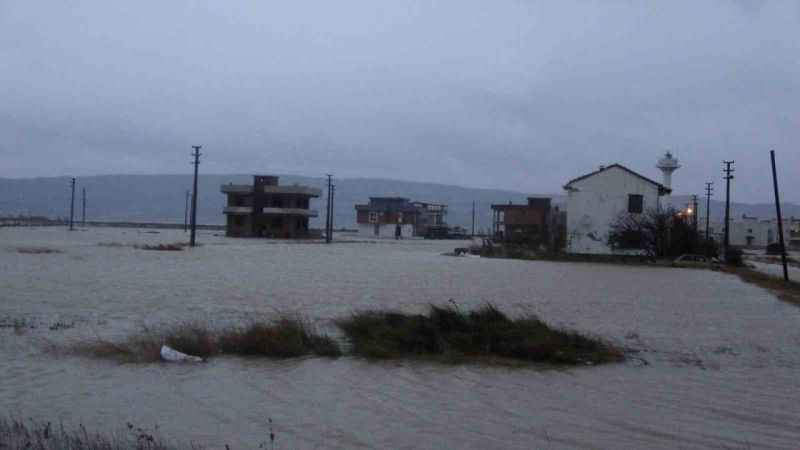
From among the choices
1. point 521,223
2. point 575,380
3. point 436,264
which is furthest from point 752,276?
point 521,223

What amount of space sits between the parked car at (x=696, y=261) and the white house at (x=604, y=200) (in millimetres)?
4357

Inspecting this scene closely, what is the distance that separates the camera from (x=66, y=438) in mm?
8602

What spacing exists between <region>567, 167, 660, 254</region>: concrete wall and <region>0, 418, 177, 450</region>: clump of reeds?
52.0 metres

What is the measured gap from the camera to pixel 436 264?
47.7 m

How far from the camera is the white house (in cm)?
5909

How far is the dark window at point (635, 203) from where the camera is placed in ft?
193

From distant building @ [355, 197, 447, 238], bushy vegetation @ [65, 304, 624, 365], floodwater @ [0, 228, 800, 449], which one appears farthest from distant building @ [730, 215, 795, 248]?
bushy vegetation @ [65, 304, 624, 365]

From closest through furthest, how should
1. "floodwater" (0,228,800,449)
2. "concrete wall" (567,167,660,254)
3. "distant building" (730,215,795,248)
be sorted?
1. "floodwater" (0,228,800,449)
2. "concrete wall" (567,167,660,254)
3. "distant building" (730,215,795,248)

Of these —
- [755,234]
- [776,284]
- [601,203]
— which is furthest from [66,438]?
[755,234]

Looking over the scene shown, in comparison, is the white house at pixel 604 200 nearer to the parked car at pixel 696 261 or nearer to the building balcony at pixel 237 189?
the parked car at pixel 696 261

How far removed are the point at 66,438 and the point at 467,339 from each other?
829cm

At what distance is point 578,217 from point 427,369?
46.9m

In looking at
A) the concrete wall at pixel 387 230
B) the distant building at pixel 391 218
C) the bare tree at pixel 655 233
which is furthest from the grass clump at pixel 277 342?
the concrete wall at pixel 387 230

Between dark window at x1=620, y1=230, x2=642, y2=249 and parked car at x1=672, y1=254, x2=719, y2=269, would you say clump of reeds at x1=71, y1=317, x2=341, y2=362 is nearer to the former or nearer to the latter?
parked car at x1=672, y1=254, x2=719, y2=269
